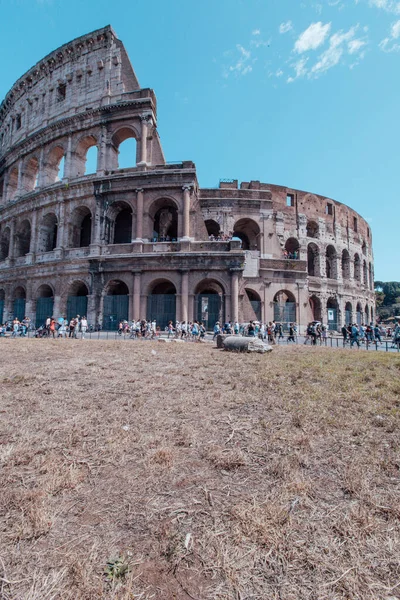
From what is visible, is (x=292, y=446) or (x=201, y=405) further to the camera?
(x=201, y=405)

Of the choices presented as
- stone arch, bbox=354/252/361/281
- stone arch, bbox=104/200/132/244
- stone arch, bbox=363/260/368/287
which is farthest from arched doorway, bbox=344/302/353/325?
stone arch, bbox=104/200/132/244

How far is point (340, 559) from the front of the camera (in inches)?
65.2

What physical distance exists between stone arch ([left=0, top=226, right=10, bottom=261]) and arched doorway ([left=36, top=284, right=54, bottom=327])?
24.9ft

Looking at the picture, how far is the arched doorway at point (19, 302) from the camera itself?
23117 mm

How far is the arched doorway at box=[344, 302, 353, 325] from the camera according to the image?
28484mm

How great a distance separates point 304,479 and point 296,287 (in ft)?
72.1

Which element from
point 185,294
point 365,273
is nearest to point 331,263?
point 365,273

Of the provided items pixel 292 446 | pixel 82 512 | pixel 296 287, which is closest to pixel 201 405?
pixel 292 446

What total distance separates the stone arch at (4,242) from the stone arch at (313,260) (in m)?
27.8

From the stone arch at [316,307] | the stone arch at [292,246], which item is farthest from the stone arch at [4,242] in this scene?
the stone arch at [316,307]

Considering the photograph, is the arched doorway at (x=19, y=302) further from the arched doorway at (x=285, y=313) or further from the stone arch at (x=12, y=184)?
the arched doorway at (x=285, y=313)

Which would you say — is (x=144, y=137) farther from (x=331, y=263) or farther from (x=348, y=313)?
(x=348, y=313)

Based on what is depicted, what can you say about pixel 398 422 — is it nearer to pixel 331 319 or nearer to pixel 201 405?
pixel 201 405

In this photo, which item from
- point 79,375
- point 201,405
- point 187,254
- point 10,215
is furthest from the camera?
point 10,215
